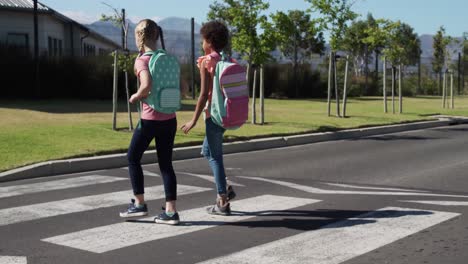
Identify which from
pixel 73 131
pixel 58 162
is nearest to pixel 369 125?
pixel 73 131

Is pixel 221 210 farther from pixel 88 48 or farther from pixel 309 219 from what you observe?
pixel 88 48

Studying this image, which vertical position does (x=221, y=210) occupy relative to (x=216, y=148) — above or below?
below

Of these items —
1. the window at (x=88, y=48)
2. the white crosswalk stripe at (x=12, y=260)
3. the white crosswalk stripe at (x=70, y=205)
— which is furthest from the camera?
the window at (x=88, y=48)

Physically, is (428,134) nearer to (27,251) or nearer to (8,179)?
(8,179)

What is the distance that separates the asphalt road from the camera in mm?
5152

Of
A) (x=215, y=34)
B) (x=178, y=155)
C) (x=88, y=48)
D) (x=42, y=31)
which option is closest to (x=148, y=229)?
(x=215, y=34)

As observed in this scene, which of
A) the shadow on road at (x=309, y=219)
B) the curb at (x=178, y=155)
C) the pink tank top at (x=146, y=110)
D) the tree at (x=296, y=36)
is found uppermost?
the tree at (x=296, y=36)

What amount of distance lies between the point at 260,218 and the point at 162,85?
Result: 157 cm

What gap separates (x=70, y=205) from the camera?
7.01 m

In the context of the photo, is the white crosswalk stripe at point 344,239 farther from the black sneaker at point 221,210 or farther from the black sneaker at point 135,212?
the black sneaker at point 135,212

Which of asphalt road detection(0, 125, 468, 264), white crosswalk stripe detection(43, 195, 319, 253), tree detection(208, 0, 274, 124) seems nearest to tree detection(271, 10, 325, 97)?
tree detection(208, 0, 274, 124)

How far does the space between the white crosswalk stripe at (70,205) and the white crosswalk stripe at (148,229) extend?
0.84 meters

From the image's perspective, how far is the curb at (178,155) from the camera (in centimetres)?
917

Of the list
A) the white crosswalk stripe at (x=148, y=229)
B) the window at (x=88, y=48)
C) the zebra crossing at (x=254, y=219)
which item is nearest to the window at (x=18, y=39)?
the window at (x=88, y=48)
